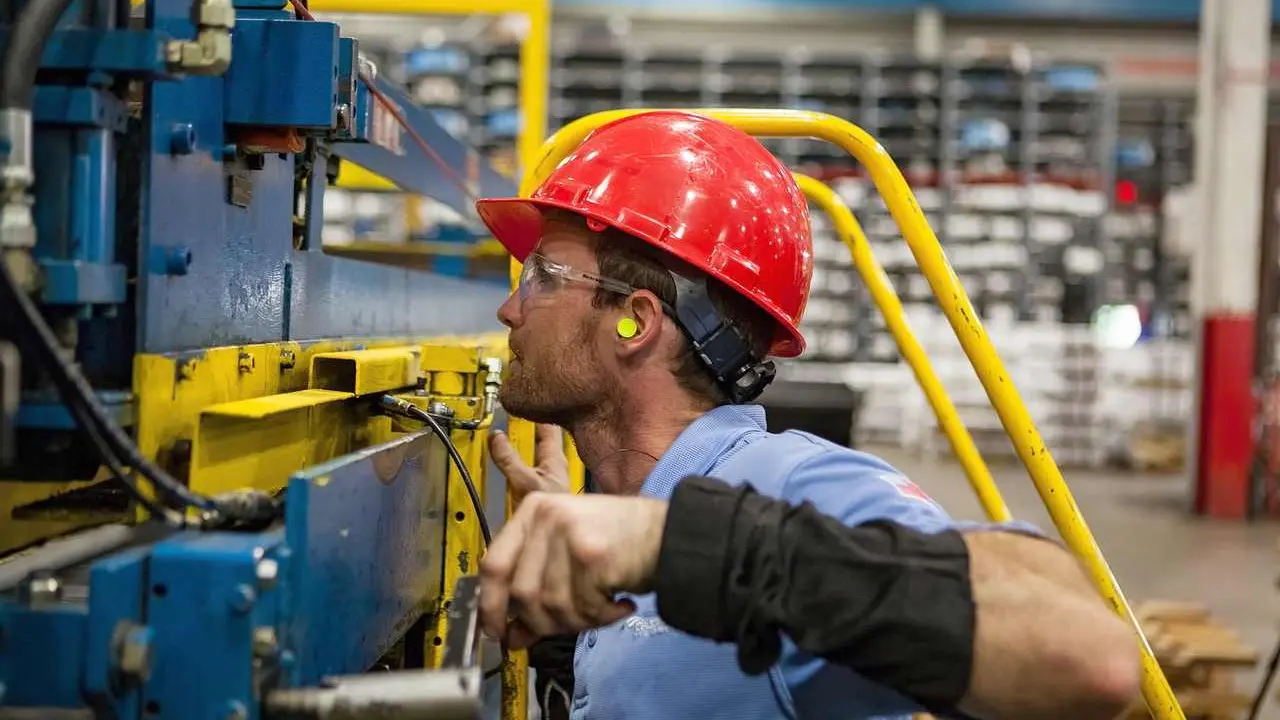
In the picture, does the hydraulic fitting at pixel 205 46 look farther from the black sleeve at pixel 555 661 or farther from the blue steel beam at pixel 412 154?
the black sleeve at pixel 555 661

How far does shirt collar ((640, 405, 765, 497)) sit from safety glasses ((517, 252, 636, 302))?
22cm

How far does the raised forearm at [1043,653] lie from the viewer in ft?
3.54

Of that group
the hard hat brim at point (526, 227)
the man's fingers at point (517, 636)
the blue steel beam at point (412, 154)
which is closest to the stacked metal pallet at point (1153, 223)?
the blue steel beam at point (412, 154)

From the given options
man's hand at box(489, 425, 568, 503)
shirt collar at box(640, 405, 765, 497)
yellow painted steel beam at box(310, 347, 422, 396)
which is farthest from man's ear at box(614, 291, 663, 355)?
yellow painted steel beam at box(310, 347, 422, 396)

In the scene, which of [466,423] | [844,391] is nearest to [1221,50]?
[844,391]

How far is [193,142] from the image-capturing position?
133 cm

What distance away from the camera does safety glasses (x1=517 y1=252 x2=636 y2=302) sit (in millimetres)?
1676

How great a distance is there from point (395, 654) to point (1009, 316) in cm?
1138

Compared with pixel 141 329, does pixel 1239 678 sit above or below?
below

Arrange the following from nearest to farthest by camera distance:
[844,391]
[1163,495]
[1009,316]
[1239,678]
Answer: [844,391], [1239,678], [1163,495], [1009,316]

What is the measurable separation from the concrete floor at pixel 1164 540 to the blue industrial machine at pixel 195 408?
4.19 m

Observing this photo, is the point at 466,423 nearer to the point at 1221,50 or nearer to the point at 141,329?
the point at 141,329

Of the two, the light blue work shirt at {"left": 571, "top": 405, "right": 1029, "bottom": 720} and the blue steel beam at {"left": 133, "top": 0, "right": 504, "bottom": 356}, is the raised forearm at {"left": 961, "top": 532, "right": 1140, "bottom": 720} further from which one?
the blue steel beam at {"left": 133, "top": 0, "right": 504, "bottom": 356}

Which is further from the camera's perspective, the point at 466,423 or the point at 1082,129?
the point at 1082,129
